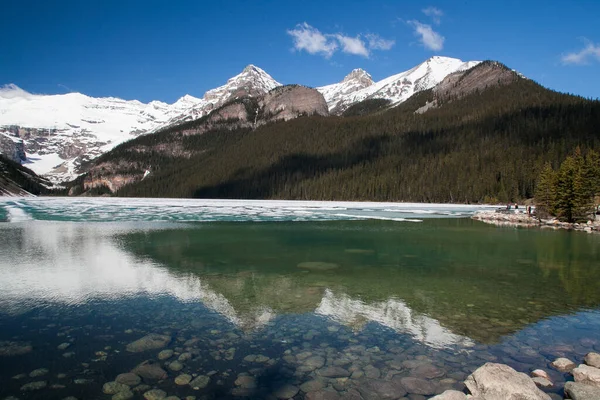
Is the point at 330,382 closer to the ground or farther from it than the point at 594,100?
closer to the ground

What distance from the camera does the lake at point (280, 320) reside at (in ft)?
21.1

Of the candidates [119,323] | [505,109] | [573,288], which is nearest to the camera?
[119,323]

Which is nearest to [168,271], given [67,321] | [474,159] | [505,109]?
[67,321]

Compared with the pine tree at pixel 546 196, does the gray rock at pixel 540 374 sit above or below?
below

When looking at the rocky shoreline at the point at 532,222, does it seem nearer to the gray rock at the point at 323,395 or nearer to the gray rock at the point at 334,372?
the gray rock at the point at 334,372

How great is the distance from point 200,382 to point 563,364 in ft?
21.2

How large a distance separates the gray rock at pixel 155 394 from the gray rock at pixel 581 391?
6.13 meters

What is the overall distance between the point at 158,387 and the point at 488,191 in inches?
3830

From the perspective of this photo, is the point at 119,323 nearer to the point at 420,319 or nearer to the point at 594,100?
the point at 420,319

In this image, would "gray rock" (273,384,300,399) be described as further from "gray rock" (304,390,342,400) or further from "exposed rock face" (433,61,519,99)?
"exposed rock face" (433,61,519,99)

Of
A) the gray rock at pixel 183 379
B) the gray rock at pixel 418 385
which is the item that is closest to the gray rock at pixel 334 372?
the gray rock at pixel 418 385

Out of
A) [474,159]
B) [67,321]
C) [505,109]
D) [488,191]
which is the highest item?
[505,109]

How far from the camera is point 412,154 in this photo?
130 metres

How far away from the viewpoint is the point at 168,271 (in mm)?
15078
